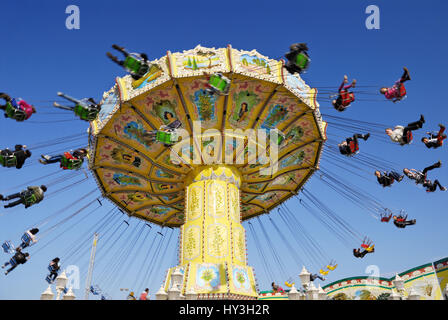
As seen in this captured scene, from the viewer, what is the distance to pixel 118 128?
1455 cm

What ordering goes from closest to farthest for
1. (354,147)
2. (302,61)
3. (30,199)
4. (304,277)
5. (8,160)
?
1. (302,61)
2. (304,277)
3. (8,160)
4. (30,199)
5. (354,147)

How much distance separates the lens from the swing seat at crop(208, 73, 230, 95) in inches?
462

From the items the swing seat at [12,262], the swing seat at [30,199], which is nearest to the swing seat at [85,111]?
the swing seat at [30,199]

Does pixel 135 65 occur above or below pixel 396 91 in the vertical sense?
above

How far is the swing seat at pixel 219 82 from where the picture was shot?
38.5 feet

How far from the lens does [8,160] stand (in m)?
11.9

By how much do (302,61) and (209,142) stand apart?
5538 millimetres

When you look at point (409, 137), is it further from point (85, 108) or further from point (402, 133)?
point (85, 108)

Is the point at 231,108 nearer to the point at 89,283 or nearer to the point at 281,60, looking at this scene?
the point at 281,60

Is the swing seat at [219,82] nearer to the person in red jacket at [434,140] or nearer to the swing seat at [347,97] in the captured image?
the swing seat at [347,97]

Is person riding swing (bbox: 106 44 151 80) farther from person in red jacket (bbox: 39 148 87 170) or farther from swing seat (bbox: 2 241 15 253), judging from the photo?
swing seat (bbox: 2 241 15 253)

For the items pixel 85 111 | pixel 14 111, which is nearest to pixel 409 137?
pixel 85 111
